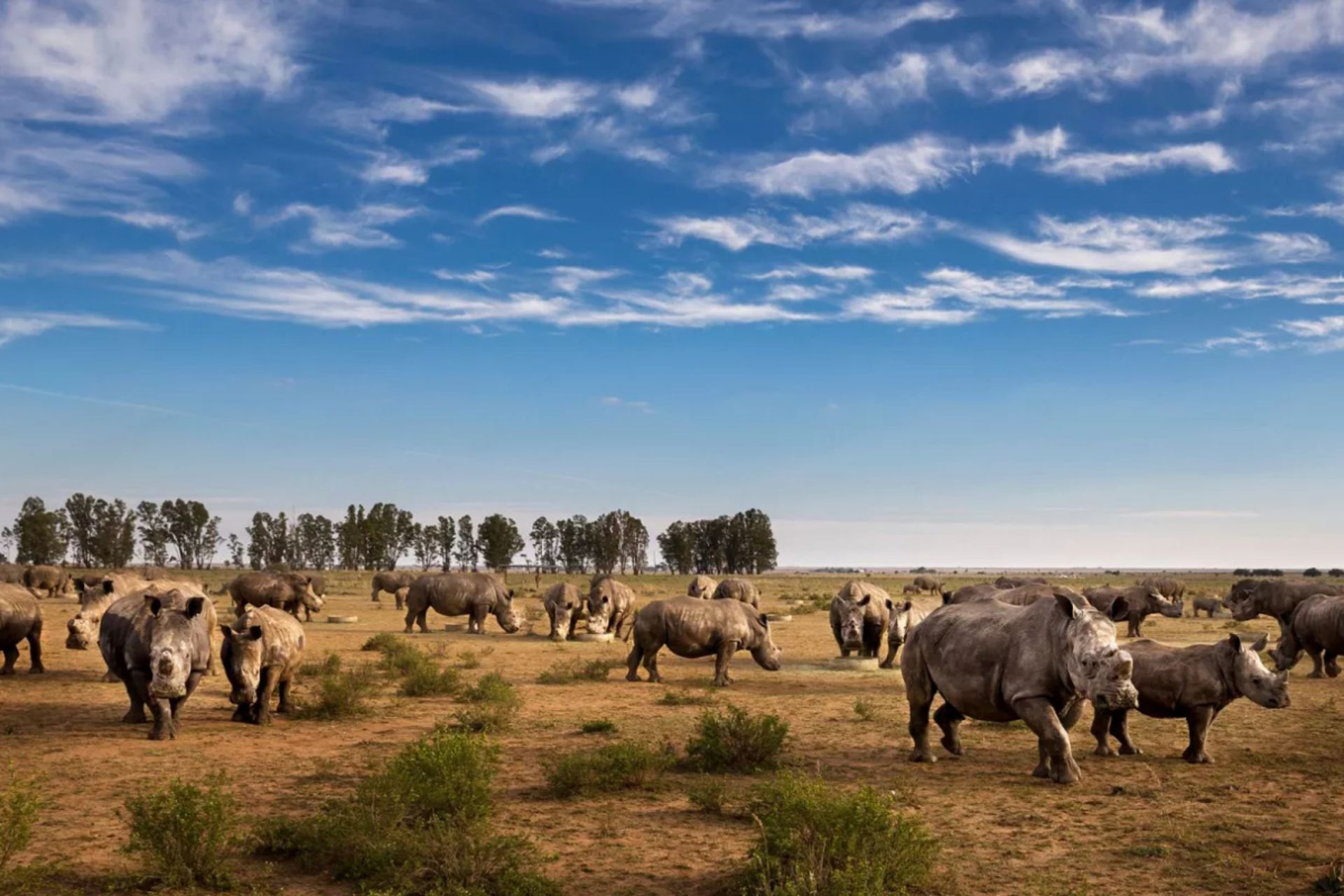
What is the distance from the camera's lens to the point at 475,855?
7953 millimetres

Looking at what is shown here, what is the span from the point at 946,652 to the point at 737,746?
10.0 ft

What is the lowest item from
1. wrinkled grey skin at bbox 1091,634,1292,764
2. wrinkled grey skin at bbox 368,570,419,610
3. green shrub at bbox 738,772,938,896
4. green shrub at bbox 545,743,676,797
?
wrinkled grey skin at bbox 368,570,419,610

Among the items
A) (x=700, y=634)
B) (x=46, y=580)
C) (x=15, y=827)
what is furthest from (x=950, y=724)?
(x=46, y=580)

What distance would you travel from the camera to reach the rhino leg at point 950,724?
12.8 meters

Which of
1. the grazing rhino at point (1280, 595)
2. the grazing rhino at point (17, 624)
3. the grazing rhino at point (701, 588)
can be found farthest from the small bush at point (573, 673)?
the grazing rhino at point (1280, 595)

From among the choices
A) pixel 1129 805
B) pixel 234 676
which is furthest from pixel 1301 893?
pixel 234 676

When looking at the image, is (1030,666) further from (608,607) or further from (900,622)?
(608,607)

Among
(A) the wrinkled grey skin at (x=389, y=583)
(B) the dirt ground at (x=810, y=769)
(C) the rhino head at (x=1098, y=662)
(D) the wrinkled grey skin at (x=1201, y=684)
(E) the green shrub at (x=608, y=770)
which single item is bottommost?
(A) the wrinkled grey skin at (x=389, y=583)

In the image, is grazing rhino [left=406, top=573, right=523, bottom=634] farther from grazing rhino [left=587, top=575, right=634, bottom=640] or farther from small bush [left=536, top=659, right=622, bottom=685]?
small bush [left=536, top=659, right=622, bottom=685]

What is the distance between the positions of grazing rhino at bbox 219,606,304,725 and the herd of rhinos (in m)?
0.03

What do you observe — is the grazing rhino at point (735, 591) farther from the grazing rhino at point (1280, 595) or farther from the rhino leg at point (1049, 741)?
the rhino leg at point (1049, 741)

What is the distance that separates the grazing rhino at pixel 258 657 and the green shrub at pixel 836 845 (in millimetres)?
10062

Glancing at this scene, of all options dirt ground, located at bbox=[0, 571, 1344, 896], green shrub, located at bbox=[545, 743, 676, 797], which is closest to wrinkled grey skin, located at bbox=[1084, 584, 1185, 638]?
dirt ground, located at bbox=[0, 571, 1344, 896]

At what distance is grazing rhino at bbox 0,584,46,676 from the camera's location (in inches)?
789
